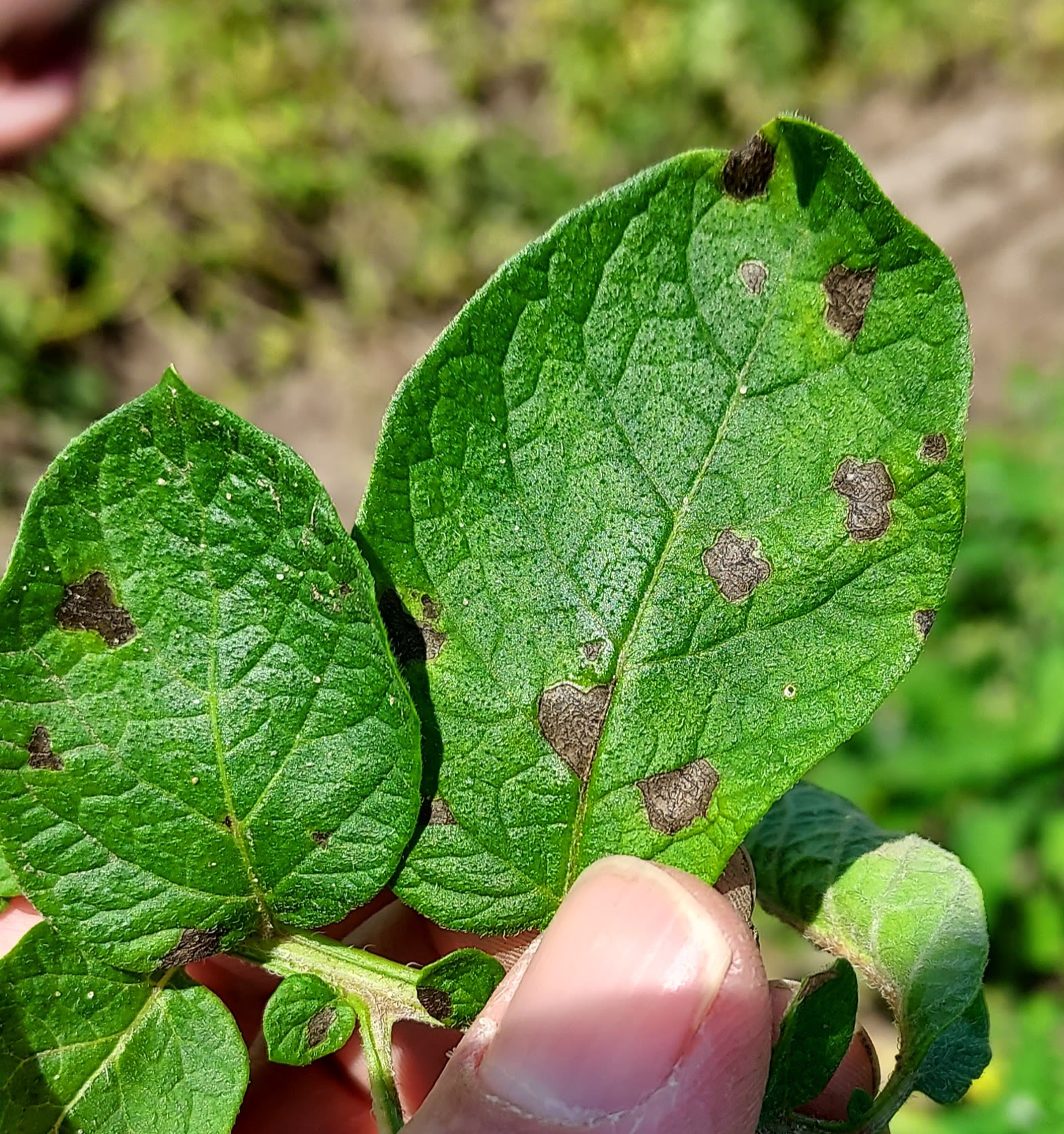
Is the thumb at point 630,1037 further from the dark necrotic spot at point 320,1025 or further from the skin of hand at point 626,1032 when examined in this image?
the dark necrotic spot at point 320,1025

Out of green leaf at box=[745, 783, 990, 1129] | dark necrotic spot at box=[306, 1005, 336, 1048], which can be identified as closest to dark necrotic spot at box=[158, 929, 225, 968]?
dark necrotic spot at box=[306, 1005, 336, 1048]

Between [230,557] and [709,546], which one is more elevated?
[230,557]

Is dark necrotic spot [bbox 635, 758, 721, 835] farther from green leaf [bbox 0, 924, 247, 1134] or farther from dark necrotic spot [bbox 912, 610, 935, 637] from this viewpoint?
green leaf [bbox 0, 924, 247, 1134]

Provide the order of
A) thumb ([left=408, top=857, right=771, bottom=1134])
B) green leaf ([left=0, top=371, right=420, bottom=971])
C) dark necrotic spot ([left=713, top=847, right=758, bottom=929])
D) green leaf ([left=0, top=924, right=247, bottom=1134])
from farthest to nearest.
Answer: dark necrotic spot ([left=713, top=847, right=758, bottom=929]) < thumb ([left=408, top=857, right=771, bottom=1134]) < green leaf ([left=0, top=924, right=247, bottom=1134]) < green leaf ([left=0, top=371, right=420, bottom=971])

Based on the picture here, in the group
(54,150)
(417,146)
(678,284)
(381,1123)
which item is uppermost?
(54,150)

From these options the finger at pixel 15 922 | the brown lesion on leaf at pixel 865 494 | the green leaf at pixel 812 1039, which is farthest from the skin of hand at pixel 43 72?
the green leaf at pixel 812 1039

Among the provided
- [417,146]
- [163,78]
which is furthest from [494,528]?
[163,78]

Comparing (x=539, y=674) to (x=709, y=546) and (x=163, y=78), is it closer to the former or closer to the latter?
(x=709, y=546)
